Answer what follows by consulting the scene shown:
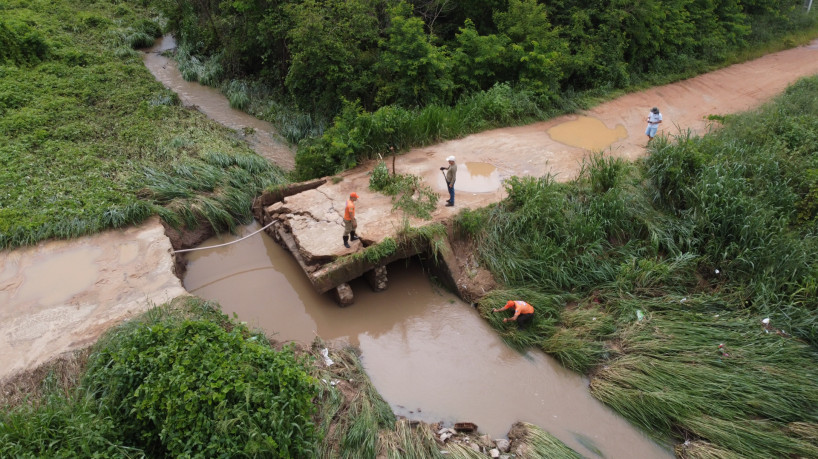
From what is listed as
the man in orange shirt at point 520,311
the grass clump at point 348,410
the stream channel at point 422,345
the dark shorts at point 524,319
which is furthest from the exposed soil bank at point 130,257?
the grass clump at point 348,410

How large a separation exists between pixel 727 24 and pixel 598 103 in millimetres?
7610

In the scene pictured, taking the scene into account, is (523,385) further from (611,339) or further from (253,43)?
(253,43)

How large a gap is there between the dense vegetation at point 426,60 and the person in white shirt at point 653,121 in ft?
7.52

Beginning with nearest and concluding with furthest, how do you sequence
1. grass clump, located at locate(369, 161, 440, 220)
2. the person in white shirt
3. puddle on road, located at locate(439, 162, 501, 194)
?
grass clump, located at locate(369, 161, 440, 220) → puddle on road, located at locate(439, 162, 501, 194) → the person in white shirt

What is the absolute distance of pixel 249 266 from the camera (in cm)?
894

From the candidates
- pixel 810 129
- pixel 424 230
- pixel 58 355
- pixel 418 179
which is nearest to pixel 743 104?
pixel 810 129

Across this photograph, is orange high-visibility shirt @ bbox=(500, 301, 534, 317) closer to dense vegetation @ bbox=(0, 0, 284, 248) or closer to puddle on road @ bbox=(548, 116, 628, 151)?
puddle on road @ bbox=(548, 116, 628, 151)

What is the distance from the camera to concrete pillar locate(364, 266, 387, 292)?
324 inches

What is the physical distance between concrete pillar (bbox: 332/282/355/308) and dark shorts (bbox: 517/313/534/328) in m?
2.72

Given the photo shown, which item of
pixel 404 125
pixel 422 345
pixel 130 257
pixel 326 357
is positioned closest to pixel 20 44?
pixel 130 257

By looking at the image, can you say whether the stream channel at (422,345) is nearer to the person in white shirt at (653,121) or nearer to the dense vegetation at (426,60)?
the dense vegetation at (426,60)

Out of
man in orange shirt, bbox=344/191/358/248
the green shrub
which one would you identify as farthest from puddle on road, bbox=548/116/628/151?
the green shrub

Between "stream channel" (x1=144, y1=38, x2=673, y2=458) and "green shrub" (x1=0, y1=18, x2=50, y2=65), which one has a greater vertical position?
"green shrub" (x1=0, y1=18, x2=50, y2=65)

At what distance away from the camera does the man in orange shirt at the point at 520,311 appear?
24.4ft
